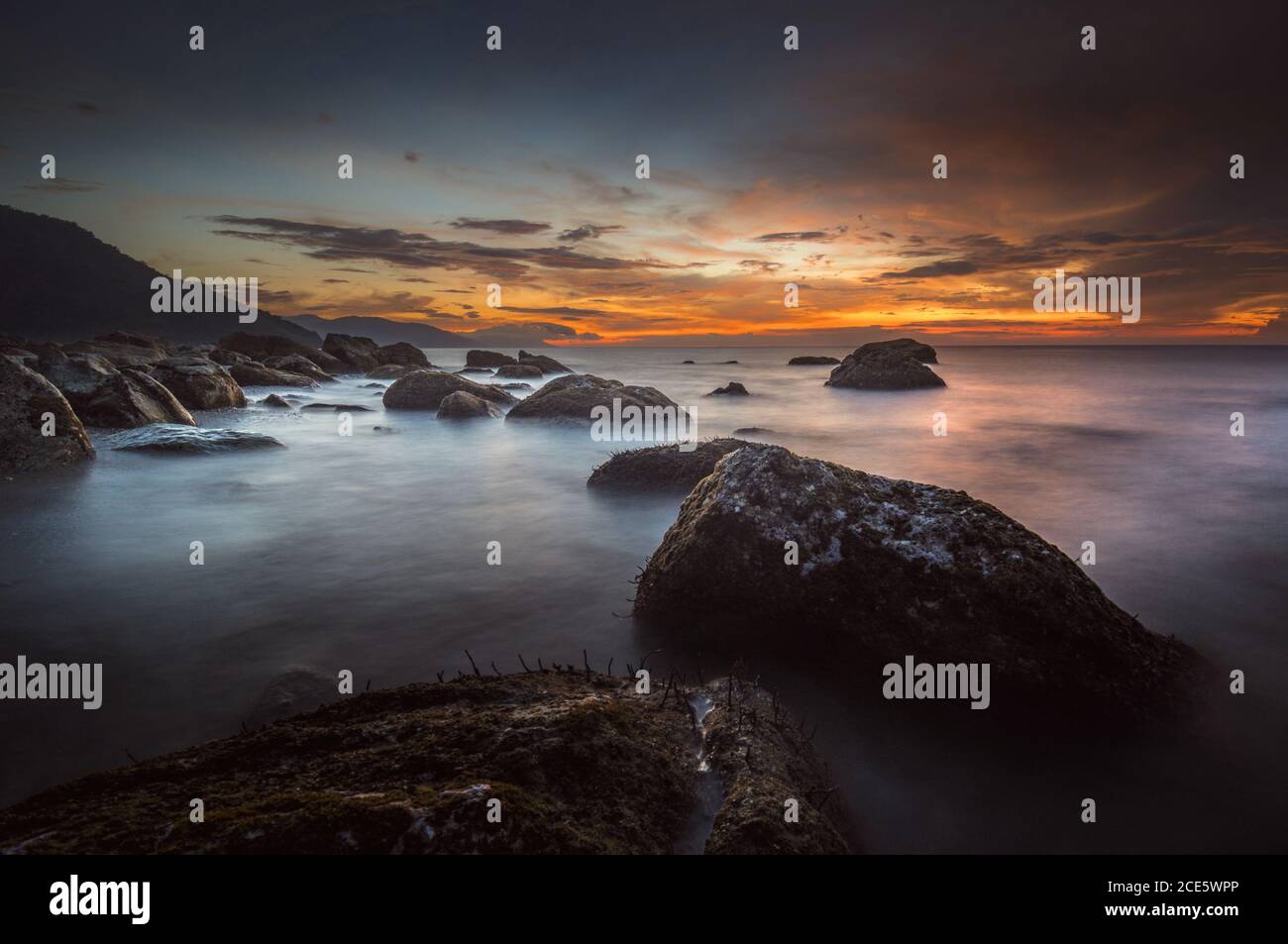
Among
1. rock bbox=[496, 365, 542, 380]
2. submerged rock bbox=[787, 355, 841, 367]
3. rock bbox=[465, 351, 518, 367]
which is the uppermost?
submerged rock bbox=[787, 355, 841, 367]

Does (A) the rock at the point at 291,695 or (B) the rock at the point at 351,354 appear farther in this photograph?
(B) the rock at the point at 351,354

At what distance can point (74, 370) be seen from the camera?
673 inches

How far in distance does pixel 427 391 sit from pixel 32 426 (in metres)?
13.7

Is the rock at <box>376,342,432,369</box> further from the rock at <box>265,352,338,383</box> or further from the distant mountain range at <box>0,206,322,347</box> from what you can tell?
the distant mountain range at <box>0,206,322,347</box>

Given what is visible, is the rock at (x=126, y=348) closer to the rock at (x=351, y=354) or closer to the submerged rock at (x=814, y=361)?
the rock at (x=351, y=354)

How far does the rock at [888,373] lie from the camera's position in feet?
122

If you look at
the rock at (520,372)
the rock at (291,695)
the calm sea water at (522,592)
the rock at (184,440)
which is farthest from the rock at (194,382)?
the rock at (520,372)

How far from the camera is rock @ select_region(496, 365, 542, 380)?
165ft

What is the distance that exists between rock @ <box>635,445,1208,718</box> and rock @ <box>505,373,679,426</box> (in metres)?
15.2

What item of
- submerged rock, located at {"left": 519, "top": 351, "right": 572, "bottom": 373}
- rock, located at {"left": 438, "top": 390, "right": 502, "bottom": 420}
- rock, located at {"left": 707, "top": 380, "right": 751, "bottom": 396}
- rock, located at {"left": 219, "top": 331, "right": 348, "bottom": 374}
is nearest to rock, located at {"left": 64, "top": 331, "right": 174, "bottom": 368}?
rock, located at {"left": 219, "top": 331, "right": 348, "bottom": 374}

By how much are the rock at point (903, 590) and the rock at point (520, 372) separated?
45557 millimetres

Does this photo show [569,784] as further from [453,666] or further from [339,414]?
[339,414]

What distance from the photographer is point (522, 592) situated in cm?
750
